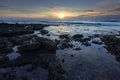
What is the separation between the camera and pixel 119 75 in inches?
461

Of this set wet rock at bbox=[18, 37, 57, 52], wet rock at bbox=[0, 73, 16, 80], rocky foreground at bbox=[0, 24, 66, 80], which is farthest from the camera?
wet rock at bbox=[18, 37, 57, 52]

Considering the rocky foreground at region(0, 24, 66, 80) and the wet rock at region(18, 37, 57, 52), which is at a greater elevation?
the wet rock at region(18, 37, 57, 52)

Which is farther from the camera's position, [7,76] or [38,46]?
[38,46]

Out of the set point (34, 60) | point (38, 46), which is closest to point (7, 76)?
point (34, 60)

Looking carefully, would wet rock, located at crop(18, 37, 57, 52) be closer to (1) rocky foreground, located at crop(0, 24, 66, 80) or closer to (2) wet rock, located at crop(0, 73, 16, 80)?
(1) rocky foreground, located at crop(0, 24, 66, 80)

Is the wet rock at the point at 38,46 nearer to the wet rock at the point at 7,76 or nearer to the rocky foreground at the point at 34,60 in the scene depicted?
the rocky foreground at the point at 34,60

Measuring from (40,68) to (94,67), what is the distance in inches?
222

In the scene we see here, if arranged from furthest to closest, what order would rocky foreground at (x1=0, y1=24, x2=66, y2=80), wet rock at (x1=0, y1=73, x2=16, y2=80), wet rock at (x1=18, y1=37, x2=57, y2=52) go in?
wet rock at (x1=18, y1=37, x2=57, y2=52) → rocky foreground at (x1=0, y1=24, x2=66, y2=80) → wet rock at (x1=0, y1=73, x2=16, y2=80)

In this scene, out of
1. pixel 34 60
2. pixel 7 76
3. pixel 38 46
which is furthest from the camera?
pixel 38 46

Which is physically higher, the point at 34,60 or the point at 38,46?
the point at 38,46

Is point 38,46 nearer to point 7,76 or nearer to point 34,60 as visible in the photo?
point 34,60

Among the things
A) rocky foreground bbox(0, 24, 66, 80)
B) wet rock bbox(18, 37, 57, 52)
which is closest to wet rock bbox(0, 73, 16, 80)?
rocky foreground bbox(0, 24, 66, 80)

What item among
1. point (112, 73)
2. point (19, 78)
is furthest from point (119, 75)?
point (19, 78)

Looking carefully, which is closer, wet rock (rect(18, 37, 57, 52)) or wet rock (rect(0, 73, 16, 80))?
wet rock (rect(0, 73, 16, 80))
